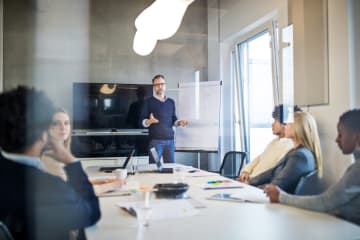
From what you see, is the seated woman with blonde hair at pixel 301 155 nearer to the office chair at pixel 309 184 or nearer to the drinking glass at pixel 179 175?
the office chair at pixel 309 184

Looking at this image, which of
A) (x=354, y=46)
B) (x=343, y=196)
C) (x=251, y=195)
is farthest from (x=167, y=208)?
(x=354, y=46)

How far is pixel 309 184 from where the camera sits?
6.27ft

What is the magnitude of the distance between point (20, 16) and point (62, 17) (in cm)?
46

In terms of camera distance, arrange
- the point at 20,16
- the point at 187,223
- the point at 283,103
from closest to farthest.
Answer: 1. the point at 187,223
2. the point at 283,103
3. the point at 20,16

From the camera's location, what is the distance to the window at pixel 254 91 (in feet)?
9.81

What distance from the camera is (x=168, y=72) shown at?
434cm

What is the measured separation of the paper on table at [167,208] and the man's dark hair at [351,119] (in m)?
0.88

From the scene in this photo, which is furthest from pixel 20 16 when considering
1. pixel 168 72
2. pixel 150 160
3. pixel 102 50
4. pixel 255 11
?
pixel 255 11

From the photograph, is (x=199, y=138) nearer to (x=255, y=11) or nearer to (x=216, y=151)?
(x=216, y=151)

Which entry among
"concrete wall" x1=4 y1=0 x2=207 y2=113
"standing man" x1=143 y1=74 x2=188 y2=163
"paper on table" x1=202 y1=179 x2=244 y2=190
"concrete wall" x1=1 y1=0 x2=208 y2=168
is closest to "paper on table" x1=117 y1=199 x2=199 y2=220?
"paper on table" x1=202 y1=179 x2=244 y2=190

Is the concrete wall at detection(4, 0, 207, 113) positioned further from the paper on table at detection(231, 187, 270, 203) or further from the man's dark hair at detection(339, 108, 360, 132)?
the paper on table at detection(231, 187, 270, 203)

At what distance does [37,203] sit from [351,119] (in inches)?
59.4

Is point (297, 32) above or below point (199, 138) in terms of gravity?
above

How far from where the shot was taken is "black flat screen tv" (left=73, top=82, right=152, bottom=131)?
3809 millimetres
